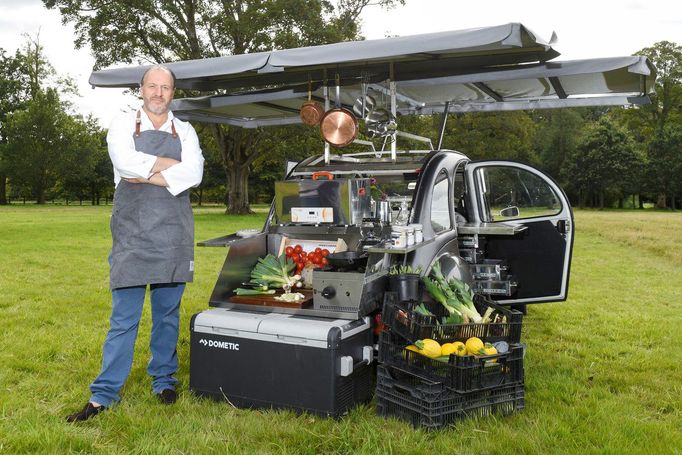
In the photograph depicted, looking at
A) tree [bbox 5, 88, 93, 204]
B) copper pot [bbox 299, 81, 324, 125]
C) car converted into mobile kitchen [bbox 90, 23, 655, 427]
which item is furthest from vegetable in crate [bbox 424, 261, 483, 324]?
tree [bbox 5, 88, 93, 204]

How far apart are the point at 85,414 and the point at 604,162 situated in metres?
51.3

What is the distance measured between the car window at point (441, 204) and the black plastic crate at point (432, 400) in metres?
1.35

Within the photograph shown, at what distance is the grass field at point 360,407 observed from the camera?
3357 millimetres

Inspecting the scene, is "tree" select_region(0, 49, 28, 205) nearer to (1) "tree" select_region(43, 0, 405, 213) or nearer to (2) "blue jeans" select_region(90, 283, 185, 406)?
(1) "tree" select_region(43, 0, 405, 213)

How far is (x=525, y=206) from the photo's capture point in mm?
6211

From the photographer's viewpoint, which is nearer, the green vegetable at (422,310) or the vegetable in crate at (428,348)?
the vegetable in crate at (428,348)

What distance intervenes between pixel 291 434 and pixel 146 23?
75.3 feet

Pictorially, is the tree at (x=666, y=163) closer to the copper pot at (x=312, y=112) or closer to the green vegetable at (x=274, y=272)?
the copper pot at (x=312, y=112)

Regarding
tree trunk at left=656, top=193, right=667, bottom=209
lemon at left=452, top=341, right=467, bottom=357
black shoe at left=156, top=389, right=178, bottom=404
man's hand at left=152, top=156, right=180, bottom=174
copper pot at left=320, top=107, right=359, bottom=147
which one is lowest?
tree trunk at left=656, top=193, right=667, bottom=209

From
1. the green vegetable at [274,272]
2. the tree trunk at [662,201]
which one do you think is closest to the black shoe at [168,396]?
the green vegetable at [274,272]

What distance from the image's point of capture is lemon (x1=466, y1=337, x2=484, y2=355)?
3695 millimetres

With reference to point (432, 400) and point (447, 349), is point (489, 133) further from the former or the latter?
point (432, 400)

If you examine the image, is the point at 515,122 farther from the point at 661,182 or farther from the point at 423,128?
the point at 661,182

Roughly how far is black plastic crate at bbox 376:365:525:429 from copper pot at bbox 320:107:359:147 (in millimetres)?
1917
